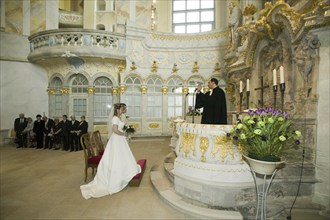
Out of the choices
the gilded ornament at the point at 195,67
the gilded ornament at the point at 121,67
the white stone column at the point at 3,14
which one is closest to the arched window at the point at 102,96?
the gilded ornament at the point at 121,67

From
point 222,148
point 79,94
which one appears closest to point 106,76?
point 79,94

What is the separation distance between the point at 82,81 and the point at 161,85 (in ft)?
15.9

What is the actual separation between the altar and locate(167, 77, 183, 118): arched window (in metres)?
9.00

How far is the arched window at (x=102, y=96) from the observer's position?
40.2 ft

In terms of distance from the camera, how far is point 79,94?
12.1 meters

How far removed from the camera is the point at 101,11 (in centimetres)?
1492

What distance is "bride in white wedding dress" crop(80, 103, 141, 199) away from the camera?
440 cm

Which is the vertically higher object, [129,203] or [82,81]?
[82,81]

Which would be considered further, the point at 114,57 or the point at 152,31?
the point at 152,31

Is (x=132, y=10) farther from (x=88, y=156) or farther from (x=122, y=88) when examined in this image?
(x=88, y=156)

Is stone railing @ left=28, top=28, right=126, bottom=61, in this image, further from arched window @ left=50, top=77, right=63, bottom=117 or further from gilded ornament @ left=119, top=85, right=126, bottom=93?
gilded ornament @ left=119, top=85, right=126, bottom=93

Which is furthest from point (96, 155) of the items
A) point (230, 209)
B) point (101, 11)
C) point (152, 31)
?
point (101, 11)

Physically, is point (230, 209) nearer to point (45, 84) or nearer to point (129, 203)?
point (129, 203)

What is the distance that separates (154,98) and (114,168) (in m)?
8.48
